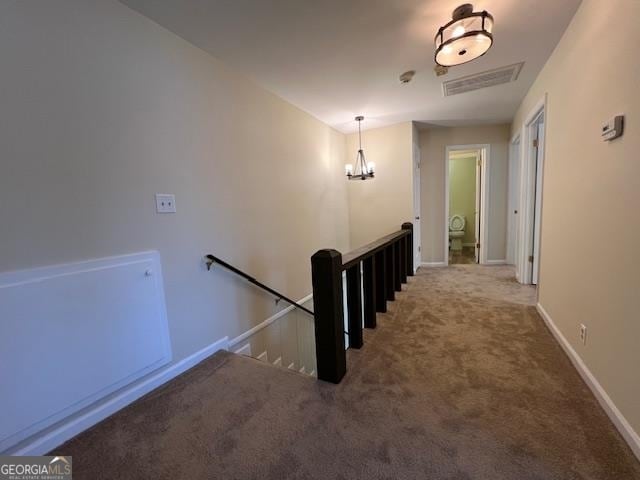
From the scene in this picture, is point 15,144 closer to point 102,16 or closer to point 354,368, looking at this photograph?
point 102,16

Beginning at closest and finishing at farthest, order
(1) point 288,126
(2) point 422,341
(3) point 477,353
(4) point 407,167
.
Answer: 1. (3) point 477,353
2. (2) point 422,341
3. (1) point 288,126
4. (4) point 407,167

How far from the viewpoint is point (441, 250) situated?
4.74 m

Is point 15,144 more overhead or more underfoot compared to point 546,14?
more underfoot

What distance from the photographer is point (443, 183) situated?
15.3 ft

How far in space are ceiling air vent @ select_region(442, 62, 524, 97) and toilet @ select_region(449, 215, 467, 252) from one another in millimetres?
4063

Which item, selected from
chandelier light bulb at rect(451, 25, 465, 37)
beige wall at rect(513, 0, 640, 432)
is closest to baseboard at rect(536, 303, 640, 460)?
beige wall at rect(513, 0, 640, 432)

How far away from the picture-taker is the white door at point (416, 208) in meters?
4.38

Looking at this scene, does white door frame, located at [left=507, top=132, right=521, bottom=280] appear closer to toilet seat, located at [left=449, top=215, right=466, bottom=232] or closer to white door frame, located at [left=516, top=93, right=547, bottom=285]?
white door frame, located at [left=516, top=93, right=547, bottom=285]

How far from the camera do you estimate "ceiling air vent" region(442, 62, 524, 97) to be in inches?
102

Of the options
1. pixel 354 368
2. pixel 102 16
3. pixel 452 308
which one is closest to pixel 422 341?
pixel 354 368

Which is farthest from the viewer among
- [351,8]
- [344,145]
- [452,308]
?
[344,145]

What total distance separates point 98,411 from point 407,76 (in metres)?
3.34

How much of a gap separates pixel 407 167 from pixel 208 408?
3814 millimetres

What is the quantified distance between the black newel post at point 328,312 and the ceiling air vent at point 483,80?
7.73 ft
